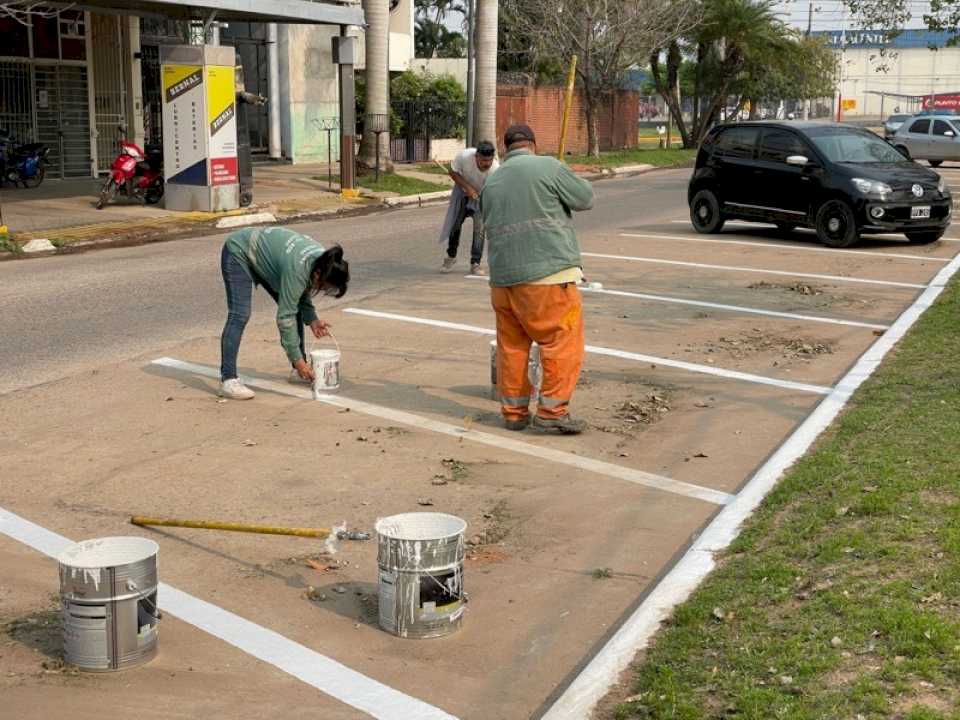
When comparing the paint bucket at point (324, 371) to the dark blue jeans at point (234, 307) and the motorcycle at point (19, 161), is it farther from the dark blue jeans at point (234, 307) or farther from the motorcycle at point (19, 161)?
the motorcycle at point (19, 161)

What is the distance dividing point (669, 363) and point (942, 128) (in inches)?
1327

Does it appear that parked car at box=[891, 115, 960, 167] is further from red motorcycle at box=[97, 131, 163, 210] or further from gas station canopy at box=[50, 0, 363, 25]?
red motorcycle at box=[97, 131, 163, 210]

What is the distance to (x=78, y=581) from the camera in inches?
177

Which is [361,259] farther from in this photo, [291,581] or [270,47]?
[270,47]

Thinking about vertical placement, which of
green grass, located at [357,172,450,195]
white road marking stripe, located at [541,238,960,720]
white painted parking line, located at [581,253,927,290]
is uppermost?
green grass, located at [357,172,450,195]

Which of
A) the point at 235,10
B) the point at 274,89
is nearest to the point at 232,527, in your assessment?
Answer: the point at 235,10

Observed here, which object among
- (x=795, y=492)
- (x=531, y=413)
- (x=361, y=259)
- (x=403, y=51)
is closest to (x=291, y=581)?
(x=795, y=492)

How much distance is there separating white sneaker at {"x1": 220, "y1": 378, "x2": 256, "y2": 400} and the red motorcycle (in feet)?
43.8

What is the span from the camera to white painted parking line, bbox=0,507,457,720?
14.2ft

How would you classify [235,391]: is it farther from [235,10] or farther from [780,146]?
[235,10]

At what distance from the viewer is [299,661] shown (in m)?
4.69

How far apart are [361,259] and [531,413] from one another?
7.95 meters

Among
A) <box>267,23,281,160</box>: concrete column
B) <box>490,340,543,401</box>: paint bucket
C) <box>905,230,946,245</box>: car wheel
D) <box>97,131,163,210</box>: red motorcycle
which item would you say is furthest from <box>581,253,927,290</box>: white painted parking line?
<box>267,23,281,160</box>: concrete column

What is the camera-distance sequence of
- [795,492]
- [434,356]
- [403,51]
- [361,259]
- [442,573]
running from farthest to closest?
[403,51], [361,259], [434,356], [795,492], [442,573]
